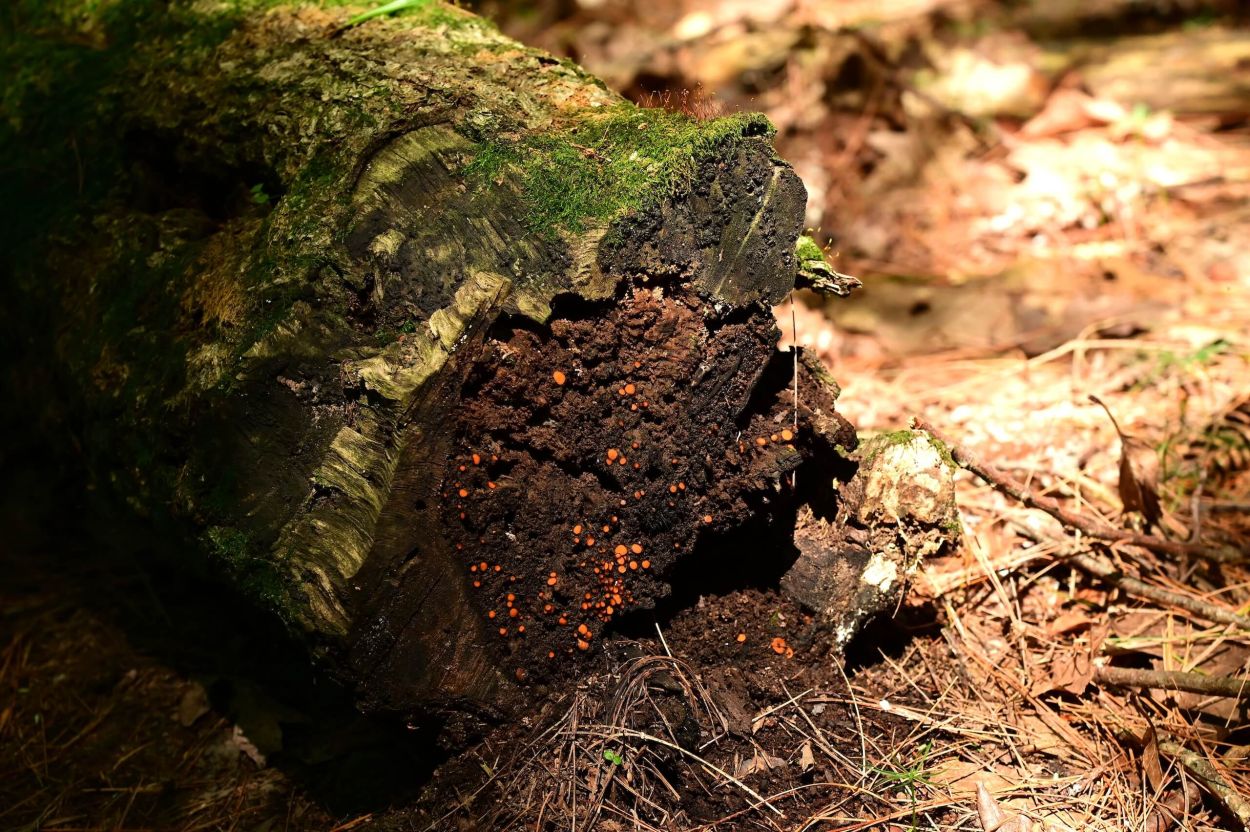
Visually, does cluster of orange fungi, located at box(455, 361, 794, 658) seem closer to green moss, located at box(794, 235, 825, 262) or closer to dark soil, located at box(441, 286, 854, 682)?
dark soil, located at box(441, 286, 854, 682)

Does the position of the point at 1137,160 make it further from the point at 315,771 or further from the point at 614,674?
the point at 315,771

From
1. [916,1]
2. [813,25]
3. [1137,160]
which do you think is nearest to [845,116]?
[813,25]

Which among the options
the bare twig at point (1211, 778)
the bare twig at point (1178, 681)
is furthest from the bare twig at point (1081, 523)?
the bare twig at point (1211, 778)

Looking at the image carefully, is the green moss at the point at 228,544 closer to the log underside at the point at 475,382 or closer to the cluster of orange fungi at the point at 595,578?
the log underside at the point at 475,382

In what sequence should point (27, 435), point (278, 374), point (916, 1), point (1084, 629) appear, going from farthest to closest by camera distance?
point (916, 1) < point (27, 435) < point (1084, 629) < point (278, 374)

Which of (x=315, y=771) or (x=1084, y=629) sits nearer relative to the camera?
(x=315, y=771)

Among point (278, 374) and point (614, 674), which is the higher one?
point (278, 374)

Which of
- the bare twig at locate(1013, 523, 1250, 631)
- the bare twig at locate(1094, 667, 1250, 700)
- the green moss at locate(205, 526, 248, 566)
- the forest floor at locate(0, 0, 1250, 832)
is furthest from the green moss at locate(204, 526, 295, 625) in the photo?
the bare twig at locate(1013, 523, 1250, 631)

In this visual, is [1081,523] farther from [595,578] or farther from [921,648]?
[595,578]
